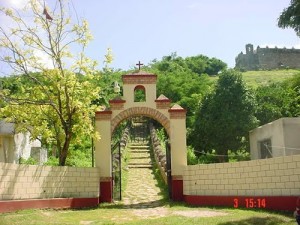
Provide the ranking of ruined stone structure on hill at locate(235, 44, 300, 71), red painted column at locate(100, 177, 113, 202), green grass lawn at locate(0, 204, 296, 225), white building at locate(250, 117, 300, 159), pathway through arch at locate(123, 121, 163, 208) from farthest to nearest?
ruined stone structure on hill at locate(235, 44, 300, 71) < pathway through arch at locate(123, 121, 163, 208) < red painted column at locate(100, 177, 113, 202) < white building at locate(250, 117, 300, 159) < green grass lawn at locate(0, 204, 296, 225)

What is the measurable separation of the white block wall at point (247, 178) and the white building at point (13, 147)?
25.9ft

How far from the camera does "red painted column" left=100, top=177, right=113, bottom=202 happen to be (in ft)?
47.4

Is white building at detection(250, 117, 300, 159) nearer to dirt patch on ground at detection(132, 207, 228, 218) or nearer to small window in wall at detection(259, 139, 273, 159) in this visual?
small window in wall at detection(259, 139, 273, 159)

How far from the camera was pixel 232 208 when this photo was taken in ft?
40.0

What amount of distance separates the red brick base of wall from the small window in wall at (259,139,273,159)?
739 cm

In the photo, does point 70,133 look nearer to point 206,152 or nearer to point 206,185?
point 206,185

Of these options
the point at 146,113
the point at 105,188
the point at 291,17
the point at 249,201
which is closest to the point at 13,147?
the point at 105,188

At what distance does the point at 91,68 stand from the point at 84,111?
163 cm

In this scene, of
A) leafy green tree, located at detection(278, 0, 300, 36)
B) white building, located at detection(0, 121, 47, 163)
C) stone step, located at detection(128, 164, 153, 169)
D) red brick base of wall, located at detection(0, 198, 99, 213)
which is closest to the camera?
red brick base of wall, located at detection(0, 198, 99, 213)

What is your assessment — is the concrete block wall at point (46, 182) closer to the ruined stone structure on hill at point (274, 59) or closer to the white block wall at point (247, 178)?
the white block wall at point (247, 178)

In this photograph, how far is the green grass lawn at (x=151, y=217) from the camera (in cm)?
962

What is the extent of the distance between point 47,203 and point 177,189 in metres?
5.03

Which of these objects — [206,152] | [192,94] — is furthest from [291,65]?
[206,152]
